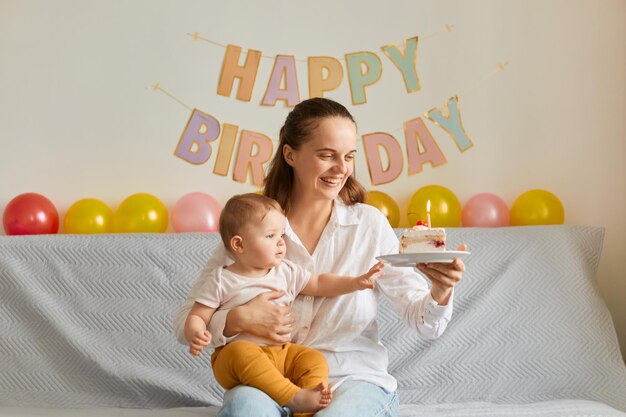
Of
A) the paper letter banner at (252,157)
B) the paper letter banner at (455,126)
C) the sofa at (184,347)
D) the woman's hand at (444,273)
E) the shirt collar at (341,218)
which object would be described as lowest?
the sofa at (184,347)

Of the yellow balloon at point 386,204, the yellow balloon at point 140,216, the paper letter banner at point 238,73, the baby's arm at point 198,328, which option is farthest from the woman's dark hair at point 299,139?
the paper letter banner at point 238,73

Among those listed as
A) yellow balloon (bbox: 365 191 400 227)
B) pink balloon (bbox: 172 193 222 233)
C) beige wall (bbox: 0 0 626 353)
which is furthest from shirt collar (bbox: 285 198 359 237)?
beige wall (bbox: 0 0 626 353)

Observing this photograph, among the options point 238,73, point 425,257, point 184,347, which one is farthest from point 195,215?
point 425,257

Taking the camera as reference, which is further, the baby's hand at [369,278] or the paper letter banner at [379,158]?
the paper letter banner at [379,158]

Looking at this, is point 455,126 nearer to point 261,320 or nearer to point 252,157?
point 252,157

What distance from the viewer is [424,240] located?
166 cm

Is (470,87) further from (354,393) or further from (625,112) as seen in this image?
(354,393)

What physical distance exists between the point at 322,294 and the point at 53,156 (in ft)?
5.76

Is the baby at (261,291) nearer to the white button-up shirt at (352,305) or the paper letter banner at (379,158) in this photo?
the white button-up shirt at (352,305)

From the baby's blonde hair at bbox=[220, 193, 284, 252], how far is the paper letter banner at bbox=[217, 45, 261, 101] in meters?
1.43

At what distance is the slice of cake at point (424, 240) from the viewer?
1.65 metres

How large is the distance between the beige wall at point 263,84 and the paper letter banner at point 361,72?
32 mm

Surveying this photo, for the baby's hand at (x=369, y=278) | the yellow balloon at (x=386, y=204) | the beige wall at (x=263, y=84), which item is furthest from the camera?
the beige wall at (x=263, y=84)

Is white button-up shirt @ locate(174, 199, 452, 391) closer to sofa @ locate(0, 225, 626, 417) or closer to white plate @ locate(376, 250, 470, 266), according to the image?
white plate @ locate(376, 250, 470, 266)
